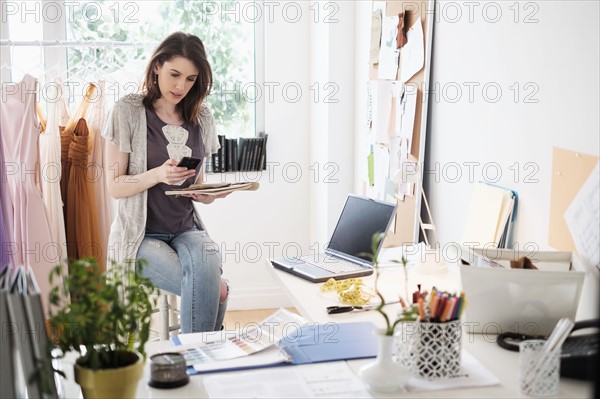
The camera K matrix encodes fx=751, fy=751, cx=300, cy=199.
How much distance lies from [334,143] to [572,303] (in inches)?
91.0

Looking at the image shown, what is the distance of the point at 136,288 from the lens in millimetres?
1285

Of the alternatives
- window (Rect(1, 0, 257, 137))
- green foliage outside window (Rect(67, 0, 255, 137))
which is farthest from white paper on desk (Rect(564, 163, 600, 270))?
green foliage outside window (Rect(67, 0, 255, 137))

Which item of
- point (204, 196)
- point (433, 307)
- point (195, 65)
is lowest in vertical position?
point (433, 307)

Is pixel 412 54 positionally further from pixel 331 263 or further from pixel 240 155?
pixel 240 155

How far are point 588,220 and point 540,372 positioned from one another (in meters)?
0.56

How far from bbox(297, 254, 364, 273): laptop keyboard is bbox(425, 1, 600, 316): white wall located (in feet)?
1.51

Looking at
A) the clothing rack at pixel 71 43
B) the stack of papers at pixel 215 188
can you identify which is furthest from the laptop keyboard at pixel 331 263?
the clothing rack at pixel 71 43

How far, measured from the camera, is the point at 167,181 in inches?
98.4

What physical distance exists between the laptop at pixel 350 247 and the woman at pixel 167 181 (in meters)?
0.30

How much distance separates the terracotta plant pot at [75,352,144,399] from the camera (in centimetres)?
124

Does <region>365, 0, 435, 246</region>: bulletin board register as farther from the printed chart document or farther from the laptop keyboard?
the printed chart document

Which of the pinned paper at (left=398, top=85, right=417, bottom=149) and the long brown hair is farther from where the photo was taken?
the pinned paper at (left=398, top=85, right=417, bottom=149)

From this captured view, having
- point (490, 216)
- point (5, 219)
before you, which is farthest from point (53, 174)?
point (490, 216)

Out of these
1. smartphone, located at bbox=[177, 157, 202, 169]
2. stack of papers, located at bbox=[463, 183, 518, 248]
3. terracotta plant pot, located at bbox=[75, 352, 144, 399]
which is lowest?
terracotta plant pot, located at bbox=[75, 352, 144, 399]
